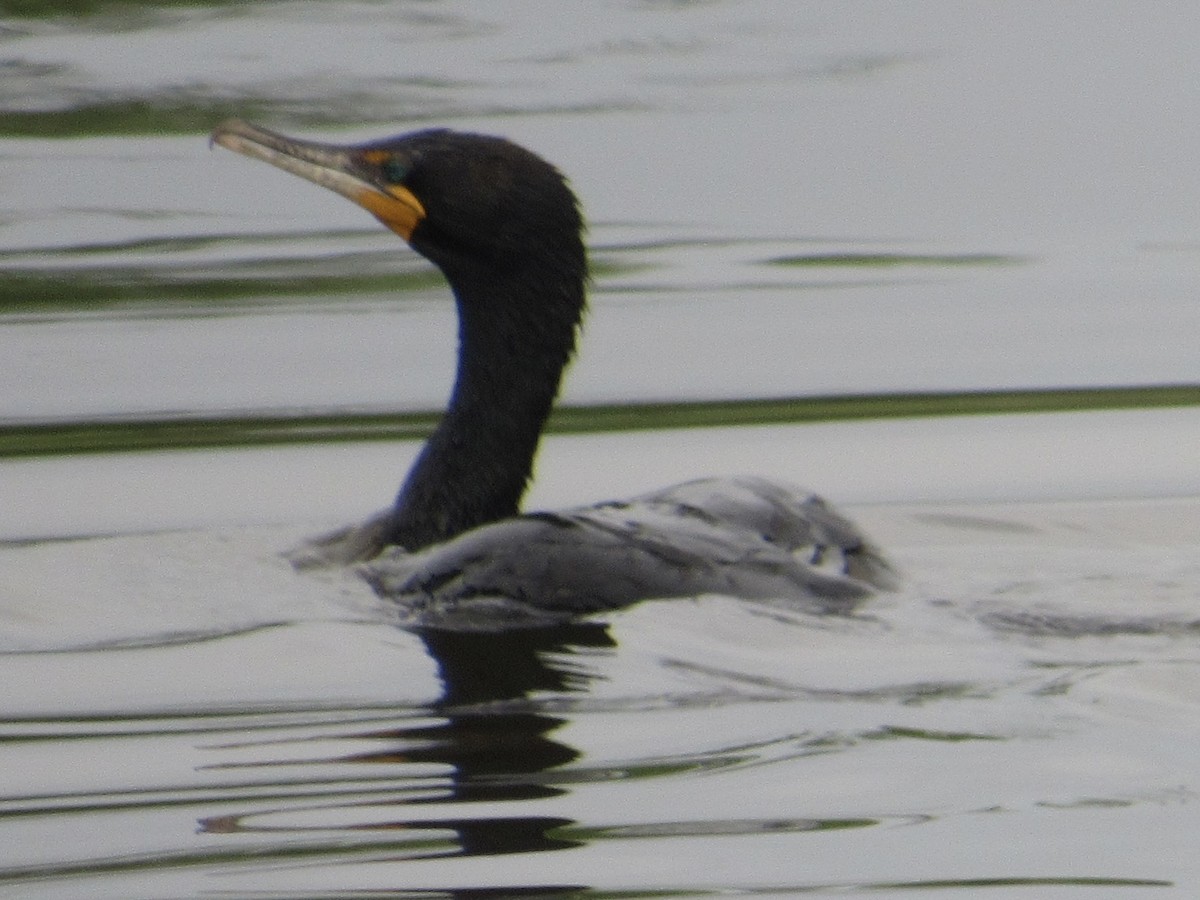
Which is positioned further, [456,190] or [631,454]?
[631,454]

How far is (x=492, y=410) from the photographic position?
24.6 feet

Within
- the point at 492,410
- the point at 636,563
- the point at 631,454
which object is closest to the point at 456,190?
the point at 492,410

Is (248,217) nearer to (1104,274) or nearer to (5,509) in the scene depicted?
(1104,274)

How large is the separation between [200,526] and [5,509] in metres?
0.74

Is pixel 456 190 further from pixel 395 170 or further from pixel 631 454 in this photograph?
pixel 631 454

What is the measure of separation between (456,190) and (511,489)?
2.92 feet

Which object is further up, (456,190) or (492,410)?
(456,190)

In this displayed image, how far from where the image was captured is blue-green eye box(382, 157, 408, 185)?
24.3 ft

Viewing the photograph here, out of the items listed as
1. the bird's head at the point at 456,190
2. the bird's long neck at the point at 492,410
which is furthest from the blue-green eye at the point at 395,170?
the bird's long neck at the point at 492,410

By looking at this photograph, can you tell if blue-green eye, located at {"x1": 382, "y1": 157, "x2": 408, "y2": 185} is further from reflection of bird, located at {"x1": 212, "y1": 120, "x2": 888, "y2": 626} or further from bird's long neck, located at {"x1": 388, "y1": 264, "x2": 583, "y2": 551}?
bird's long neck, located at {"x1": 388, "y1": 264, "x2": 583, "y2": 551}

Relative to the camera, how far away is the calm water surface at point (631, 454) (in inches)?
194

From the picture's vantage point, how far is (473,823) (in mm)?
4895

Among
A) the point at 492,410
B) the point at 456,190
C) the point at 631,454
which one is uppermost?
the point at 456,190

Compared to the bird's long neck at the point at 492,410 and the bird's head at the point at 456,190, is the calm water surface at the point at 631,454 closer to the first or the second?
the bird's long neck at the point at 492,410
